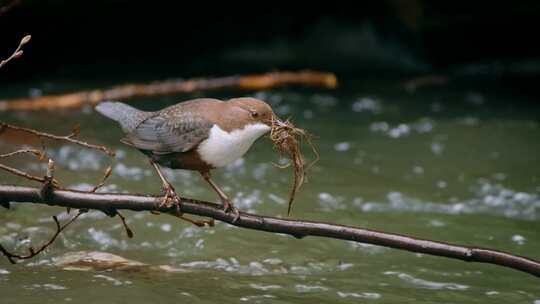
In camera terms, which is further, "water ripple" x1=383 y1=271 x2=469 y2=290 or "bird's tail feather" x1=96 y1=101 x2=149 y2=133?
"water ripple" x1=383 y1=271 x2=469 y2=290

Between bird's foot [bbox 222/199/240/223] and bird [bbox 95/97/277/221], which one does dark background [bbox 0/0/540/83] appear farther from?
bird's foot [bbox 222/199/240/223]

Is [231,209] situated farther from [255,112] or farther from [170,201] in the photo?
[255,112]

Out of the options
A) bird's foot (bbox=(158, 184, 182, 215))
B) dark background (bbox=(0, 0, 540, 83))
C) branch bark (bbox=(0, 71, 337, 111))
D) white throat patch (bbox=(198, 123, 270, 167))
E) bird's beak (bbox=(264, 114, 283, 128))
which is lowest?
bird's foot (bbox=(158, 184, 182, 215))

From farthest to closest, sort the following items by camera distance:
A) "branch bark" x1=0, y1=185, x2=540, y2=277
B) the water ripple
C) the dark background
A: the dark background → the water ripple → "branch bark" x1=0, y1=185, x2=540, y2=277

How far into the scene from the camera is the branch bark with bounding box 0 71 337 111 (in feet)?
24.5

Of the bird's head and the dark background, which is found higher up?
the dark background

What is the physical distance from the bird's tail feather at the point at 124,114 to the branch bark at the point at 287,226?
1.85 feet

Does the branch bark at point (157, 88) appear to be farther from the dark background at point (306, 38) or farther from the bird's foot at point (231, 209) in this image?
the bird's foot at point (231, 209)

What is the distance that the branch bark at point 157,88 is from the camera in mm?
7473

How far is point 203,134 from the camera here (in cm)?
306

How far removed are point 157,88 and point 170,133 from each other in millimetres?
4725

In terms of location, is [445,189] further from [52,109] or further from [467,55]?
[467,55]

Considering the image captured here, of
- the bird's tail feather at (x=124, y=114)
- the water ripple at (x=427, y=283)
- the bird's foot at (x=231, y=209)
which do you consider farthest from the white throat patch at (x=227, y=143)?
the water ripple at (x=427, y=283)

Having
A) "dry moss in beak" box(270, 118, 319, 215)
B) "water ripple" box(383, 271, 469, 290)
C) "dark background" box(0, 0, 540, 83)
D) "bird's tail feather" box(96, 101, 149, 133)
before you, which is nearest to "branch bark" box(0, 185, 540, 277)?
"dry moss in beak" box(270, 118, 319, 215)
